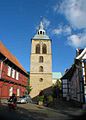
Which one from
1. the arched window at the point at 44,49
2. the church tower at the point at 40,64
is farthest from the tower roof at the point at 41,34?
the arched window at the point at 44,49

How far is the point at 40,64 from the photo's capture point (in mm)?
50906

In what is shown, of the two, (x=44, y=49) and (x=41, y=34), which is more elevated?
(x=41, y=34)

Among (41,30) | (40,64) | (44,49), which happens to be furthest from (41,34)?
(40,64)

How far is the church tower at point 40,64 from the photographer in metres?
48.7

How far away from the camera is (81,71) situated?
21.9 metres

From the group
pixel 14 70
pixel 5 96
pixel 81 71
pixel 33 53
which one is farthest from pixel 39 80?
pixel 81 71

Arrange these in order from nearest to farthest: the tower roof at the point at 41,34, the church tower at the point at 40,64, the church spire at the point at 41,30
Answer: the church tower at the point at 40,64, the tower roof at the point at 41,34, the church spire at the point at 41,30

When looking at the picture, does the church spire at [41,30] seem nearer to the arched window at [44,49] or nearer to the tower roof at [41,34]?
the tower roof at [41,34]

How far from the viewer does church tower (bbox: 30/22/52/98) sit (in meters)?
48.7

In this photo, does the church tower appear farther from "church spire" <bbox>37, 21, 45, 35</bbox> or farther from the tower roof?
"church spire" <bbox>37, 21, 45, 35</bbox>

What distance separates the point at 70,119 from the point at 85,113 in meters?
0.21

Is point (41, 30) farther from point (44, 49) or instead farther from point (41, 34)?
point (44, 49)

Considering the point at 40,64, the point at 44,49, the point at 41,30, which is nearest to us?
the point at 40,64

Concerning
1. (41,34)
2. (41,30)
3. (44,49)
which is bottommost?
(44,49)
